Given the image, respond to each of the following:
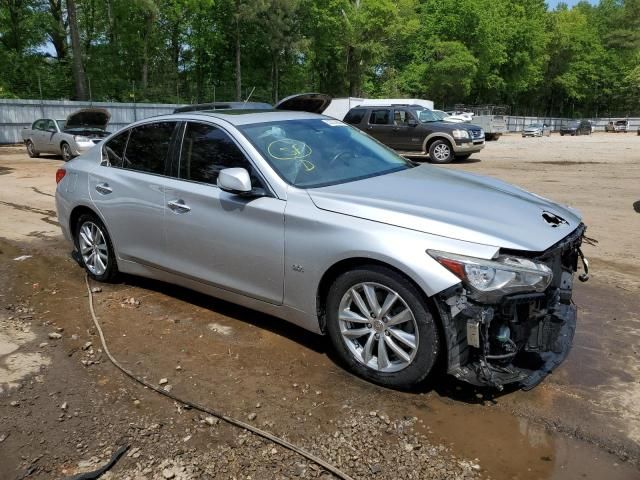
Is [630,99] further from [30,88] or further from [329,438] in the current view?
[329,438]

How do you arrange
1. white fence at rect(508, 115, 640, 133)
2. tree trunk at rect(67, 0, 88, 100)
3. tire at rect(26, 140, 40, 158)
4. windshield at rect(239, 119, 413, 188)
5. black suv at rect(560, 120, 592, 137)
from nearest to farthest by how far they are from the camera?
1. windshield at rect(239, 119, 413, 188)
2. tire at rect(26, 140, 40, 158)
3. tree trunk at rect(67, 0, 88, 100)
4. black suv at rect(560, 120, 592, 137)
5. white fence at rect(508, 115, 640, 133)

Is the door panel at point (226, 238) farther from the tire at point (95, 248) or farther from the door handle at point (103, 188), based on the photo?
the tire at point (95, 248)

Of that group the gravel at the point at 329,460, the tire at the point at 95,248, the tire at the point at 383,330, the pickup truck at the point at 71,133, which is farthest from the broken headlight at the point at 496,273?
the pickup truck at the point at 71,133

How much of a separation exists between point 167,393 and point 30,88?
4039cm

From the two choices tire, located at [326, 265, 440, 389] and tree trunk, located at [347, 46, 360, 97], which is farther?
tree trunk, located at [347, 46, 360, 97]

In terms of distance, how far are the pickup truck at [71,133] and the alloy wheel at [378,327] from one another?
637 inches

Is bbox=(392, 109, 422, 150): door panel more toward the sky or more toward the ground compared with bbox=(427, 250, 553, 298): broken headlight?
more toward the sky

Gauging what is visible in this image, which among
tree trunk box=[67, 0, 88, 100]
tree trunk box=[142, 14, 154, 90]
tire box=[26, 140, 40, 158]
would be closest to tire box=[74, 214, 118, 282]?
tire box=[26, 140, 40, 158]

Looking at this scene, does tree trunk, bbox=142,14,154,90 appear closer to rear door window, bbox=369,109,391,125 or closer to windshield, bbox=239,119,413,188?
rear door window, bbox=369,109,391,125

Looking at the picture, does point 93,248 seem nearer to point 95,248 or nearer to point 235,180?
point 95,248

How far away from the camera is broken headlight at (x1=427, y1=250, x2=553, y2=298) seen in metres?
2.90

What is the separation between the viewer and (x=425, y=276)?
9.82ft

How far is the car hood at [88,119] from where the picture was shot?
1836 centimetres

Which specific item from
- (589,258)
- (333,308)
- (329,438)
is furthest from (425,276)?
(589,258)
